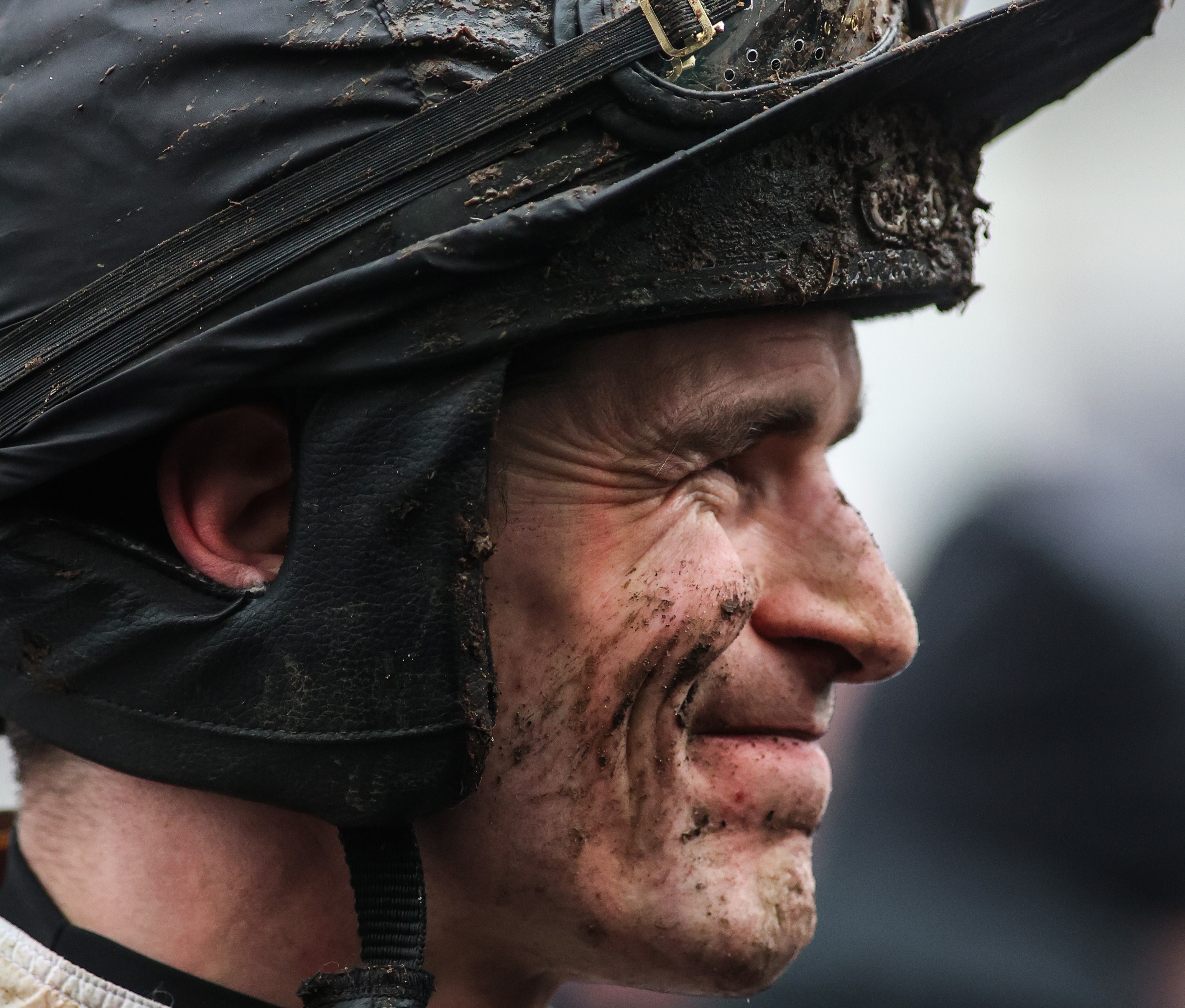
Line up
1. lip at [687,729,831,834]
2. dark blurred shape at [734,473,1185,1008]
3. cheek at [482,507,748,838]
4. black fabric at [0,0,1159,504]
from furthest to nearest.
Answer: dark blurred shape at [734,473,1185,1008]
lip at [687,729,831,834]
cheek at [482,507,748,838]
black fabric at [0,0,1159,504]

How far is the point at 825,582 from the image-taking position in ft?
6.18

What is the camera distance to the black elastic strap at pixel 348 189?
1543mm

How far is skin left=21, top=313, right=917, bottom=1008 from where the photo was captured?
166cm

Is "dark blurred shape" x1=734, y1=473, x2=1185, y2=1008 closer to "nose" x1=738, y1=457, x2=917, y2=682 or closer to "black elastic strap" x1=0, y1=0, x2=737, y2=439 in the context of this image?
"nose" x1=738, y1=457, x2=917, y2=682

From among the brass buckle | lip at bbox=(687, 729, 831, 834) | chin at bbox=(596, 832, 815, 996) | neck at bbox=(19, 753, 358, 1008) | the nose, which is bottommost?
neck at bbox=(19, 753, 358, 1008)

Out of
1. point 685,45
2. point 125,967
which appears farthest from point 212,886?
point 685,45

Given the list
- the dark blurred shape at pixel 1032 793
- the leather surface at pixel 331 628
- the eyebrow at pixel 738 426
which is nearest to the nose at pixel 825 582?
the eyebrow at pixel 738 426

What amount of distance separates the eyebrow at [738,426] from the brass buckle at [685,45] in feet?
1.41

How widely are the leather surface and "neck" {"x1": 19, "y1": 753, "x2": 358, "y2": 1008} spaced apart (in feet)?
0.41

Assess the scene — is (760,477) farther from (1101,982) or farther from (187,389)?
(1101,982)

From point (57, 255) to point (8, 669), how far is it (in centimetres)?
51

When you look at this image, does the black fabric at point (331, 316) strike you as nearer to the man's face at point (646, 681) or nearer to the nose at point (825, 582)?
the man's face at point (646, 681)

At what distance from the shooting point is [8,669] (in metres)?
1.67

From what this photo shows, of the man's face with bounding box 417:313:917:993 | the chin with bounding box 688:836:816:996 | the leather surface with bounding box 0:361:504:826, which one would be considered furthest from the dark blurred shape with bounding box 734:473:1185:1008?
the leather surface with bounding box 0:361:504:826
